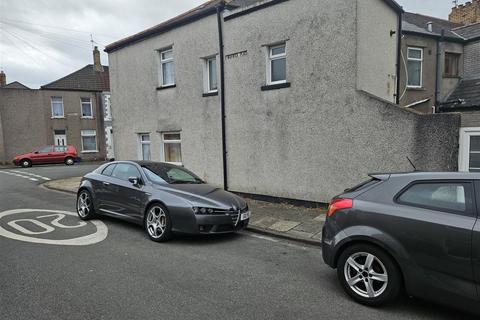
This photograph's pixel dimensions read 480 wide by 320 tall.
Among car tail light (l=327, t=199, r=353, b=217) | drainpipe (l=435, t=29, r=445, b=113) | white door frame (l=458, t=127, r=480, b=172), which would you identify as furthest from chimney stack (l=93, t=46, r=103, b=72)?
car tail light (l=327, t=199, r=353, b=217)

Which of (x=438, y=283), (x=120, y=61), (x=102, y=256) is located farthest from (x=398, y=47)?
(x=120, y=61)

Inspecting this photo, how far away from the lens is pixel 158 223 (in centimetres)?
592

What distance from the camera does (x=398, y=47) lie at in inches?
387

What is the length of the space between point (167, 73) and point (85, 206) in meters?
6.32

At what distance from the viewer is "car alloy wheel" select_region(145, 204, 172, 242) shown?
576 centimetres

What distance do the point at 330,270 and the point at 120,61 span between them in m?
12.3

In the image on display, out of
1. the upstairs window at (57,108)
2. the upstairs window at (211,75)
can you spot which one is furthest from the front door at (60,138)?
the upstairs window at (211,75)

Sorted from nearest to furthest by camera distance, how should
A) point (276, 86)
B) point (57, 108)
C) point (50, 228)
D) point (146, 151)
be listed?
point (50, 228)
point (276, 86)
point (146, 151)
point (57, 108)

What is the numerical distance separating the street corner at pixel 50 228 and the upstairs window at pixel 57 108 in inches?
983

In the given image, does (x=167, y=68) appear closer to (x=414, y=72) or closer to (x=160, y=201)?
(x=160, y=201)

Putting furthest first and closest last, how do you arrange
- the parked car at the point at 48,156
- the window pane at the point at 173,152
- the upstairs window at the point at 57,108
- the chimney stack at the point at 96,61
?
the chimney stack at the point at 96,61 < the upstairs window at the point at 57,108 < the parked car at the point at 48,156 < the window pane at the point at 173,152

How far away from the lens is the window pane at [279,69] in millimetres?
8883

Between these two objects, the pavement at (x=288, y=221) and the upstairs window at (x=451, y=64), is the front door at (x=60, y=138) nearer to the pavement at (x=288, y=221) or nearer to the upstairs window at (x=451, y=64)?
the pavement at (x=288, y=221)

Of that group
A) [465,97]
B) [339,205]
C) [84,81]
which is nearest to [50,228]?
[339,205]
